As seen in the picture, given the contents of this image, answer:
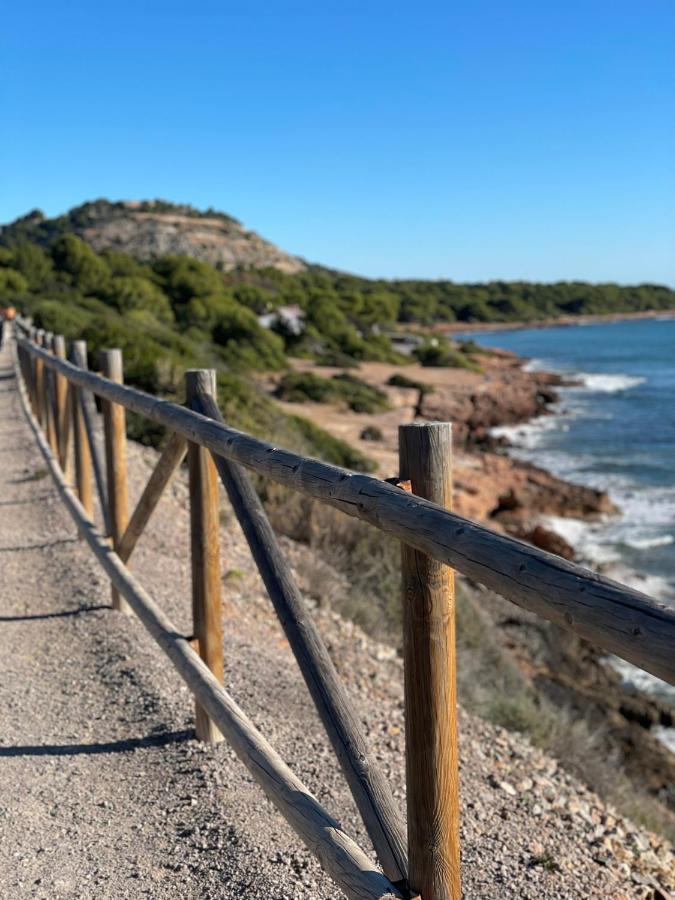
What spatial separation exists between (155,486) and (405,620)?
2679 mm

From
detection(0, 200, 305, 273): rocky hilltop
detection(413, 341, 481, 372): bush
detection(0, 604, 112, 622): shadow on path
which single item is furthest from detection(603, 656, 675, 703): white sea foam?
detection(0, 200, 305, 273): rocky hilltop

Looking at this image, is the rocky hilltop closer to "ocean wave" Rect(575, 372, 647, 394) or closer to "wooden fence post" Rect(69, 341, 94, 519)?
"ocean wave" Rect(575, 372, 647, 394)

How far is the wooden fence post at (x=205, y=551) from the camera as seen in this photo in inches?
161

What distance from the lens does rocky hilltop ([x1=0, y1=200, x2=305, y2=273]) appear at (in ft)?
327

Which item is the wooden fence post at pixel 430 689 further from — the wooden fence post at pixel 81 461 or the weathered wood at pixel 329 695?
the wooden fence post at pixel 81 461

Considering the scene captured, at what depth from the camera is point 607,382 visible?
5381cm

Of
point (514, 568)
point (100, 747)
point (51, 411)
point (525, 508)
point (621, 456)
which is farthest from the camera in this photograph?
point (621, 456)

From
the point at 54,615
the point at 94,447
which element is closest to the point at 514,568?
the point at 54,615

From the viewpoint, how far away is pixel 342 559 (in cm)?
877

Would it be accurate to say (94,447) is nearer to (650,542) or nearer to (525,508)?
(650,542)

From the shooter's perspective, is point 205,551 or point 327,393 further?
point 327,393

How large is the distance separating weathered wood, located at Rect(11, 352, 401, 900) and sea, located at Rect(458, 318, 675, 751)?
645 centimetres

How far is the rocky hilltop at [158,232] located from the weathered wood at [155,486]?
8916 cm

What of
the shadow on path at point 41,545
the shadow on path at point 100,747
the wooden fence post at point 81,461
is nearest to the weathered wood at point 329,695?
the shadow on path at point 100,747
